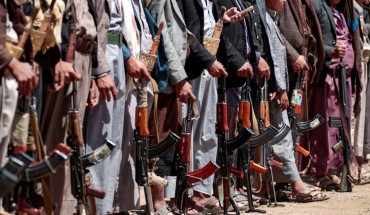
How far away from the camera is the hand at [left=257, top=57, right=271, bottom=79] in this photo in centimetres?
1063

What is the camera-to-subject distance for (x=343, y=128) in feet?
41.1

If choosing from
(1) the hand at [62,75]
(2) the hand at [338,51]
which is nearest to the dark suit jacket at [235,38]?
(2) the hand at [338,51]

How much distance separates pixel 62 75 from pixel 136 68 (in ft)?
4.31

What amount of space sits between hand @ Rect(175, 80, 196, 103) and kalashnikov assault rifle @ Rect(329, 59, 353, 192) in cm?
337

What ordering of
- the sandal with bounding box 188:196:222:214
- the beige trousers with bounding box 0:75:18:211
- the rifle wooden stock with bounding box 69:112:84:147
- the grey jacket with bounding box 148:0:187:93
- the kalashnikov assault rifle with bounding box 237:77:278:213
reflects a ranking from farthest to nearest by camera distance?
the kalashnikov assault rifle with bounding box 237:77:278:213 < the sandal with bounding box 188:196:222:214 < the grey jacket with bounding box 148:0:187:93 < the rifle wooden stock with bounding box 69:112:84:147 < the beige trousers with bounding box 0:75:18:211

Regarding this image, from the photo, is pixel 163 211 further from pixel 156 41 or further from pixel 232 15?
pixel 232 15

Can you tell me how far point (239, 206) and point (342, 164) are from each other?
97.5 inches

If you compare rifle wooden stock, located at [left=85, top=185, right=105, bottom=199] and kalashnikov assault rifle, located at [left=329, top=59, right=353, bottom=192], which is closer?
rifle wooden stock, located at [left=85, top=185, right=105, bottom=199]

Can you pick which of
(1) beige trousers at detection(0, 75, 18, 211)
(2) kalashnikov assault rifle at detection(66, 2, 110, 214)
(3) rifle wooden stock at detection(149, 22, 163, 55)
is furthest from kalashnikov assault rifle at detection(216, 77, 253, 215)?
(1) beige trousers at detection(0, 75, 18, 211)

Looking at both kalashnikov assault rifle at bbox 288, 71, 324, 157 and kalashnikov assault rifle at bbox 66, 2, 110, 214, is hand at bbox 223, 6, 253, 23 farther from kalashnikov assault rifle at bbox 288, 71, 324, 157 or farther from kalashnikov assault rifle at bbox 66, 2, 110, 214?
kalashnikov assault rifle at bbox 66, 2, 110, 214

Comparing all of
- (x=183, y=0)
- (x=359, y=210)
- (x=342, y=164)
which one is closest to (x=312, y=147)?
(x=342, y=164)

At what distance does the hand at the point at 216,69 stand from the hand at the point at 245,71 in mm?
465

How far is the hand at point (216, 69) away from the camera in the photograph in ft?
31.4

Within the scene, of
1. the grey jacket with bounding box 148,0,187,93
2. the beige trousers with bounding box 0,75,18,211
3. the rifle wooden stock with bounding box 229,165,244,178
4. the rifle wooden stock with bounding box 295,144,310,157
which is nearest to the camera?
the beige trousers with bounding box 0,75,18,211
